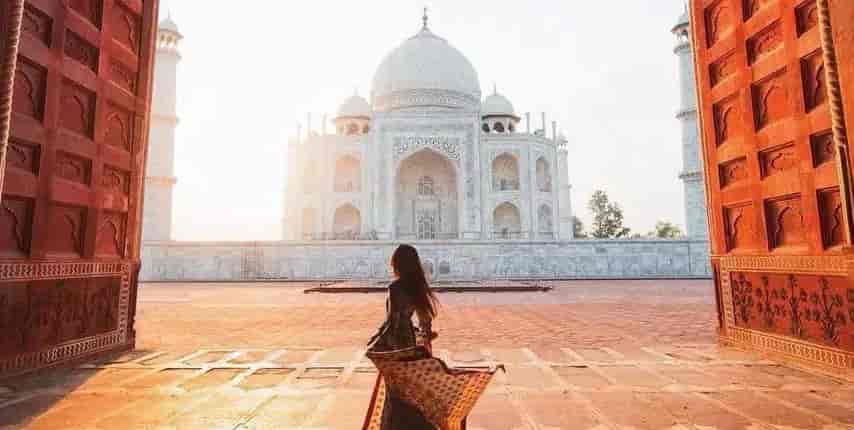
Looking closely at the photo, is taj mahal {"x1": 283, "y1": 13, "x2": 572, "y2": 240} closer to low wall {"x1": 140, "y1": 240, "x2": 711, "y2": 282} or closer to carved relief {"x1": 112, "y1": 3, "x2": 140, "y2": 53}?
low wall {"x1": 140, "y1": 240, "x2": 711, "y2": 282}

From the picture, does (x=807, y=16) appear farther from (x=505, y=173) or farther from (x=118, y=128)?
(x=505, y=173)

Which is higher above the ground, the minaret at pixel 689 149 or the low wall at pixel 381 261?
the minaret at pixel 689 149

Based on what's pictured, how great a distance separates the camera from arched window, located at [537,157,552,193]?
2403 cm

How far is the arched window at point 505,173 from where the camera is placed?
24031mm

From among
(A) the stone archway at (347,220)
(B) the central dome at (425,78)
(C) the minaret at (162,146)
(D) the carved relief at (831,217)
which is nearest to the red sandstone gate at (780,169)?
(D) the carved relief at (831,217)

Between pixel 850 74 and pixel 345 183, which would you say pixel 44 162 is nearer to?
→ pixel 850 74

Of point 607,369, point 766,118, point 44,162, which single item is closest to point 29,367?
point 44,162

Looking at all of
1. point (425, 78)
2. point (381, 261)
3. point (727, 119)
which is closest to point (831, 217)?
point (727, 119)

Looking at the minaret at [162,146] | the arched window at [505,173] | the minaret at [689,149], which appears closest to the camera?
the minaret at [162,146]

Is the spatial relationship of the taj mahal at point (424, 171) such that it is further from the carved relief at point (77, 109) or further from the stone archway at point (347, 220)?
the carved relief at point (77, 109)

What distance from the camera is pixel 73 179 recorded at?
3.46 m

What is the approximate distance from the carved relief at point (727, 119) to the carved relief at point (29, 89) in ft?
16.6

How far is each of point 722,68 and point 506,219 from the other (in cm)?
1970

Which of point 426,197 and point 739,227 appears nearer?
point 739,227
